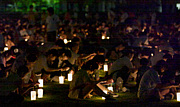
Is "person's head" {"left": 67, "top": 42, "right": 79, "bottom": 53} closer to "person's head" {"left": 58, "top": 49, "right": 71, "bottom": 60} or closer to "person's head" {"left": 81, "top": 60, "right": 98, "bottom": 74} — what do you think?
"person's head" {"left": 58, "top": 49, "right": 71, "bottom": 60}

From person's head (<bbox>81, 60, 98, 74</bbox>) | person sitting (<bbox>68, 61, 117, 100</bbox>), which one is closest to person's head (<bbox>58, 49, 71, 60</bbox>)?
person sitting (<bbox>68, 61, 117, 100</bbox>)

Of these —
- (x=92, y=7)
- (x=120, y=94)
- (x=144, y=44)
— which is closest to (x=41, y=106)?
(x=120, y=94)

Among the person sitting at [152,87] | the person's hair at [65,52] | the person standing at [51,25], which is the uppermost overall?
the person standing at [51,25]

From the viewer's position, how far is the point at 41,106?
28.2 feet

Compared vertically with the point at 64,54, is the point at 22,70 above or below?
below

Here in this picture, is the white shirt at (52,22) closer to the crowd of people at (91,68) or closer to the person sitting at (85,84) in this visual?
the crowd of people at (91,68)

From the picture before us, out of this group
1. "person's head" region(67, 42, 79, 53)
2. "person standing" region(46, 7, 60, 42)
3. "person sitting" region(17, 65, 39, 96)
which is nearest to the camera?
"person sitting" region(17, 65, 39, 96)

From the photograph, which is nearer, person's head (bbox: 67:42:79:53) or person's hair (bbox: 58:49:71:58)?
person's hair (bbox: 58:49:71:58)

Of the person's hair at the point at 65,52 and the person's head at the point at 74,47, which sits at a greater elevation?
the person's head at the point at 74,47

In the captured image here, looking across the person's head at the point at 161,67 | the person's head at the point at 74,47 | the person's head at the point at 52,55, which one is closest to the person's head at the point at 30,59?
the person's head at the point at 52,55

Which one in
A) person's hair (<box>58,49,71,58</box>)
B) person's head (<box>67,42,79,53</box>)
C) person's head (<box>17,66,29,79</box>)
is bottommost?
person's head (<box>17,66,29,79</box>)

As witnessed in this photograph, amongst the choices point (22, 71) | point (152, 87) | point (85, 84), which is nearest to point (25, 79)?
point (22, 71)

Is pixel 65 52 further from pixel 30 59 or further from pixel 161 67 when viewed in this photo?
pixel 161 67

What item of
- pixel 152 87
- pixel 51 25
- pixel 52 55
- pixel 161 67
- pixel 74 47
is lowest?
pixel 152 87
